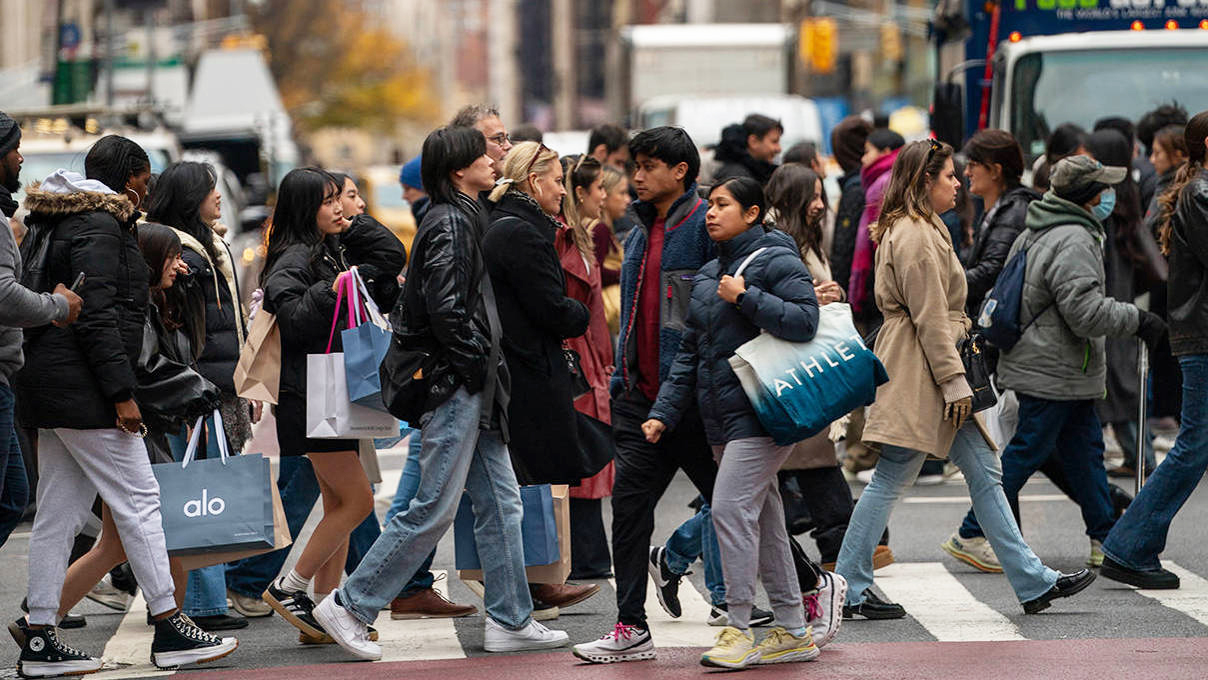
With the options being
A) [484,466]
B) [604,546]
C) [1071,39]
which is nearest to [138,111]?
[1071,39]

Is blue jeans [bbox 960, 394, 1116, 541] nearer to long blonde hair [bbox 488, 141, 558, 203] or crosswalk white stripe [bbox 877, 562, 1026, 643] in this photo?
crosswalk white stripe [bbox 877, 562, 1026, 643]

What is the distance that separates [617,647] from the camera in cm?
708

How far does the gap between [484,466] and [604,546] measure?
1872 millimetres

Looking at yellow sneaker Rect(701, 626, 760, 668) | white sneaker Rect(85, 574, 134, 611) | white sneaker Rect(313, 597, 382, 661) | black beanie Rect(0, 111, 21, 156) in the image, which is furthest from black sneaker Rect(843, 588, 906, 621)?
black beanie Rect(0, 111, 21, 156)

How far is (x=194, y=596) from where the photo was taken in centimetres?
800

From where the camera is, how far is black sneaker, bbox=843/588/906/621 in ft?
26.1

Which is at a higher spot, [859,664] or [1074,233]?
[1074,233]

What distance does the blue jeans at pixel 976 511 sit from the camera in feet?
25.7

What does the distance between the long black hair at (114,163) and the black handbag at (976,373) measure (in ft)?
10.9

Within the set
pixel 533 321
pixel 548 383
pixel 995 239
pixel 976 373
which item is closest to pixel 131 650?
pixel 548 383

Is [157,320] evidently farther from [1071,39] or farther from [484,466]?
[1071,39]

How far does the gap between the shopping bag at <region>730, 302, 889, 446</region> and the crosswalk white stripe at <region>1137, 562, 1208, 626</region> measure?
196cm

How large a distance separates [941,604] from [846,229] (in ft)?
10.7

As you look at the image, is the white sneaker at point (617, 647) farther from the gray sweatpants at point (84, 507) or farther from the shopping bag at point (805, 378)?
the gray sweatpants at point (84, 507)
